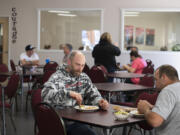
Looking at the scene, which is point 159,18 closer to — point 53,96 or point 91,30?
point 91,30

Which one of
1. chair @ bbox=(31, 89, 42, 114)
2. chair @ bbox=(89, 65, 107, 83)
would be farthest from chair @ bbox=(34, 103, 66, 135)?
chair @ bbox=(89, 65, 107, 83)

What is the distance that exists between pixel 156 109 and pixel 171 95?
15 cm

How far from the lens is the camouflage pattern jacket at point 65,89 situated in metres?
3.50

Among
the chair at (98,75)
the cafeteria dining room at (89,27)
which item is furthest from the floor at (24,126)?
the cafeteria dining room at (89,27)

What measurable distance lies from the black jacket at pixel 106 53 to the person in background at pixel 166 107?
4.76m

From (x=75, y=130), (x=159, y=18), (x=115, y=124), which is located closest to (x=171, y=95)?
(x=115, y=124)

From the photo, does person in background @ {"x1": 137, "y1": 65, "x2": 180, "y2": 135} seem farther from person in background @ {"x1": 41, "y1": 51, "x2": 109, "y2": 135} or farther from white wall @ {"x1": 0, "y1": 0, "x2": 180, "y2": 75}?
white wall @ {"x1": 0, "y1": 0, "x2": 180, "y2": 75}

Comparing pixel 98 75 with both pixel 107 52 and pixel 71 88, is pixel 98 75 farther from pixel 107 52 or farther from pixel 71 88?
pixel 71 88

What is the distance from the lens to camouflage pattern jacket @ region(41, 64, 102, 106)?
11.5 ft

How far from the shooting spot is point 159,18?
11.5m

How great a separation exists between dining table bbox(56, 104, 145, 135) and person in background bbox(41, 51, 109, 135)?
0.40 feet

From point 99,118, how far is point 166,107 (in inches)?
23.2

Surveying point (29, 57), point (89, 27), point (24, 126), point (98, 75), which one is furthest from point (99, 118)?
point (89, 27)

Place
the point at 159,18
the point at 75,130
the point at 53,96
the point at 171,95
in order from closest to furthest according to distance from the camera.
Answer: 1. the point at 171,95
2. the point at 75,130
3. the point at 53,96
4. the point at 159,18
